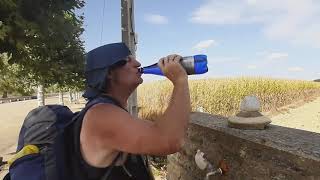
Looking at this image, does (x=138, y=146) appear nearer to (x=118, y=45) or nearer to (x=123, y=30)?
(x=118, y=45)

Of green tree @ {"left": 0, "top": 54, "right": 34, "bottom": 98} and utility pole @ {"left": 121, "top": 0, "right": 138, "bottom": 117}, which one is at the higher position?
utility pole @ {"left": 121, "top": 0, "right": 138, "bottom": 117}

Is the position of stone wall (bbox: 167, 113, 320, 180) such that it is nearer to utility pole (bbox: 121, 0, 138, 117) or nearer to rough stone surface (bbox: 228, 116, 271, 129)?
rough stone surface (bbox: 228, 116, 271, 129)

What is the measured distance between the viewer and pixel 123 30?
7074mm

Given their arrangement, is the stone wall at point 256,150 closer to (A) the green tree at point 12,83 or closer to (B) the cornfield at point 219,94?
(A) the green tree at point 12,83

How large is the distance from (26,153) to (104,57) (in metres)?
0.54

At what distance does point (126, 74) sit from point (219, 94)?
20794 millimetres

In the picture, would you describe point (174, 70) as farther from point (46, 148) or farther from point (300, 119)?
point (300, 119)

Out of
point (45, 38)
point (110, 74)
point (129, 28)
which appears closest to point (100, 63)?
point (110, 74)

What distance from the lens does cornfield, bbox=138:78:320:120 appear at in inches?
787

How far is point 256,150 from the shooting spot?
7.75 feet

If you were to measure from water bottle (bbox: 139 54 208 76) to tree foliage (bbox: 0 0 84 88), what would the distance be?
453 cm

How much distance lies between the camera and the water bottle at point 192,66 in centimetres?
200

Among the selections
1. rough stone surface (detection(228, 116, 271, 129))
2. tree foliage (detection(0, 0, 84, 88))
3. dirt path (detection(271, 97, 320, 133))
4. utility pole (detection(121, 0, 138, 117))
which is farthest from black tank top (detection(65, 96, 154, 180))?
dirt path (detection(271, 97, 320, 133))

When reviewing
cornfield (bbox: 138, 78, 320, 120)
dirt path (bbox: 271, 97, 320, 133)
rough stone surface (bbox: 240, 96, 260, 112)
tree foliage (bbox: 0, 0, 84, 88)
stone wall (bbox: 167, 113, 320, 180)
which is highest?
tree foliage (bbox: 0, 0, 84, 88)
